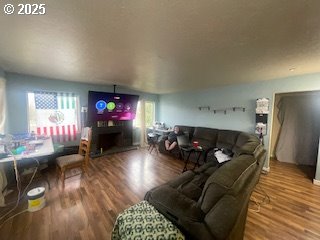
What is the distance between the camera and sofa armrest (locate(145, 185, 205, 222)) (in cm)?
122

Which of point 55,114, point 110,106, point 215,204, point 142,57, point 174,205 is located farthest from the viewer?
point 110,106

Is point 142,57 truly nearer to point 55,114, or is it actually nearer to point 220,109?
point 220,109

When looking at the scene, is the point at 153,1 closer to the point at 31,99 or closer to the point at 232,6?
the point at 232,6

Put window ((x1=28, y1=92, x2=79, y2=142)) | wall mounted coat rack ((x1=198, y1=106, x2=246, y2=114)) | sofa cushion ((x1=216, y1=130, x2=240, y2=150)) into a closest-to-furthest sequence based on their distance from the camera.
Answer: window ((x1=28, y1=92, x2=79, y2=142)) → sofa cushion ((x1=216, y1=130, x2=240, y2=150)) → wall mounted coat rack ((x1=198, y1=106, x2=246, y2=114))

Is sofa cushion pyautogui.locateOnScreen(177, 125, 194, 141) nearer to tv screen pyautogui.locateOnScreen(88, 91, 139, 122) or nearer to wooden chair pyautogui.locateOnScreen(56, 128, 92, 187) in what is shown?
tv screen pyautogui.locateOnScreen(88, 91, 139, 122)

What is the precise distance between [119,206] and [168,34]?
247 centimetres

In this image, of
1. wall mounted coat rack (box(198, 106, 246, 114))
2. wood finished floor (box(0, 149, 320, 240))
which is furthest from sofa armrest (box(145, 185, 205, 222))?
wall mounted coat rack (box(198, 106, 246, 114))

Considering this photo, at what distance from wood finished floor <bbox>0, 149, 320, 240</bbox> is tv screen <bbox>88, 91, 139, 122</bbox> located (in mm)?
1712

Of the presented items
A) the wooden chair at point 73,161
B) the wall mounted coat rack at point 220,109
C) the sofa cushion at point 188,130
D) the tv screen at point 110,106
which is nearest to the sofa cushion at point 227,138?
the wall mounted coat rack at point 220,109

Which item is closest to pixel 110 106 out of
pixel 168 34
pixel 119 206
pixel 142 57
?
pixel 142 57

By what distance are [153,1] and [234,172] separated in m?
1.57

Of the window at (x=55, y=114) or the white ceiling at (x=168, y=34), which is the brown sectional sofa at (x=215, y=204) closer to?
the white ceiling at (x=168, y=34)

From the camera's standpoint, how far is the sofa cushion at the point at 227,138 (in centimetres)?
384

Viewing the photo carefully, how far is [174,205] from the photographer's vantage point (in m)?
1.35
